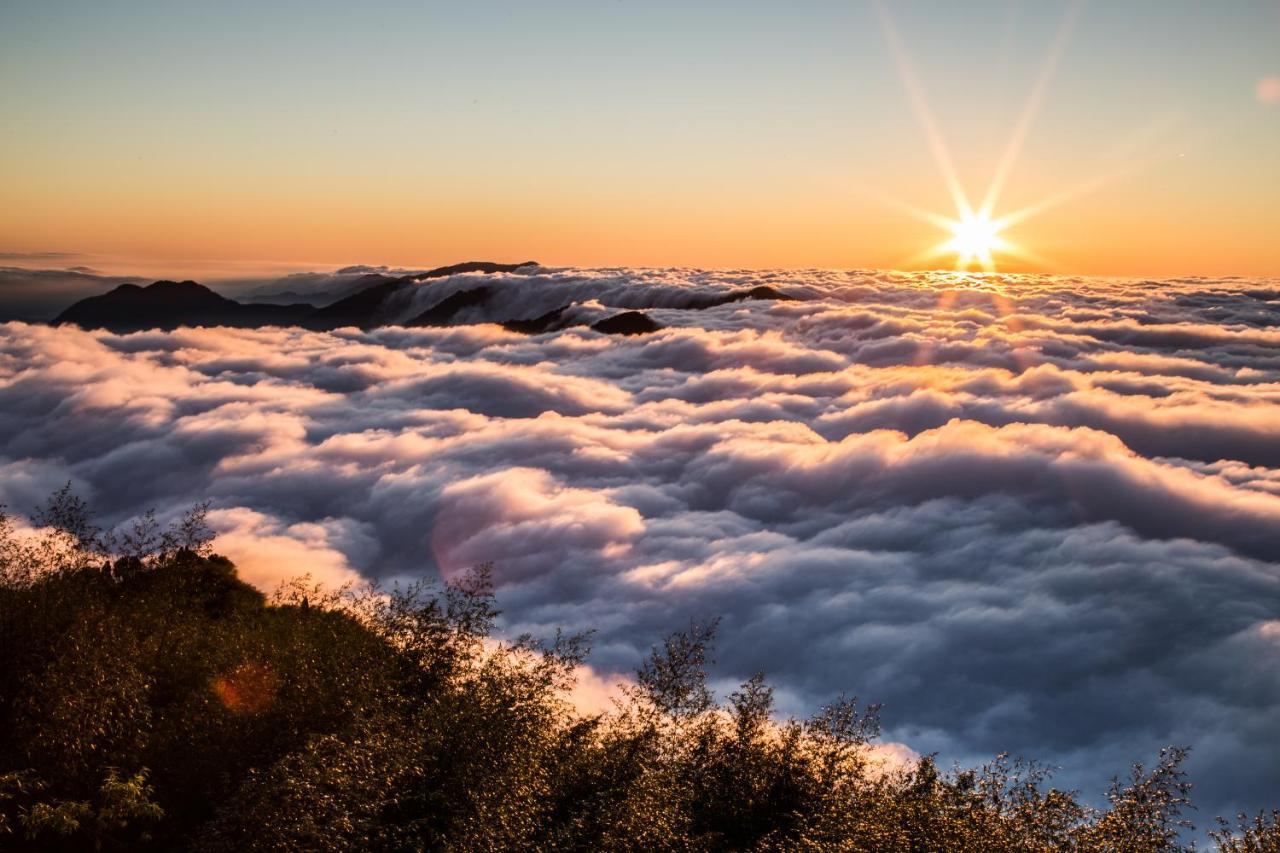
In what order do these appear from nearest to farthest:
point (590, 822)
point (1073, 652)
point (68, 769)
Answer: point (68, 769) → point (590, 822) → point (1073, 652)

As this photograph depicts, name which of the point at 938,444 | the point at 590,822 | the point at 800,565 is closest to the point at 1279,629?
the point at 800,565

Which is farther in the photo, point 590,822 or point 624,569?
point 624,569

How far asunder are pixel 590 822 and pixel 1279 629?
367 ft

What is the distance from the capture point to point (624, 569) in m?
137

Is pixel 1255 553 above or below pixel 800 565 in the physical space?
above

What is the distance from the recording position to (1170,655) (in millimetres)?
108688

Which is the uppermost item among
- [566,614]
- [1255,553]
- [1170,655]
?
[1255,553]

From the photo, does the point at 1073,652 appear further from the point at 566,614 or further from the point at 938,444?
the point at 938,444

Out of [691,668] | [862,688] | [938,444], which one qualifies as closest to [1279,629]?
[862,688]

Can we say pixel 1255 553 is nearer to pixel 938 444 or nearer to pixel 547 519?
pixel 938 444

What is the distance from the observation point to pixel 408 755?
3312 centimetres

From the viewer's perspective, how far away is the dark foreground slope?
98.8 feet

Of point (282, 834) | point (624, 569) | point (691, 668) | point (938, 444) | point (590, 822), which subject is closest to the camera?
point (282, 834)

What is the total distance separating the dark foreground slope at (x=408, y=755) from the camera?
3011 centimetres
